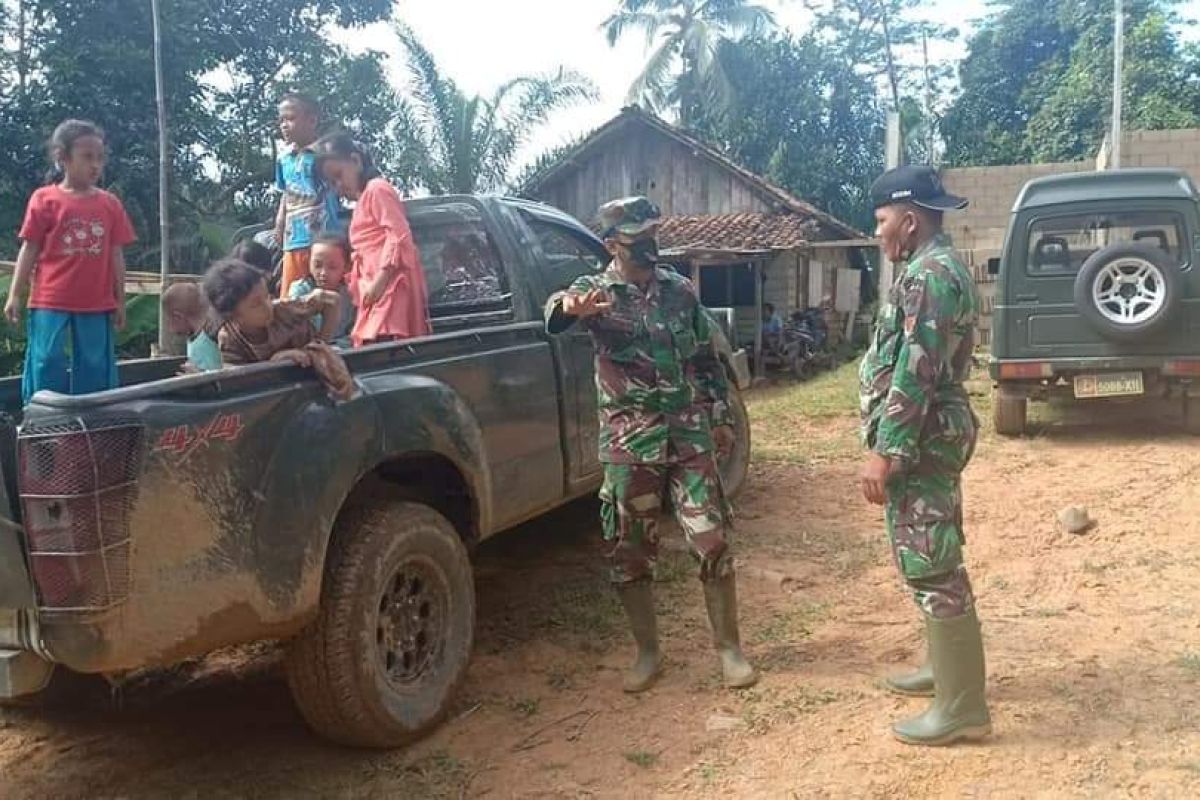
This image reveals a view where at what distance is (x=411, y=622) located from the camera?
341 centimetres

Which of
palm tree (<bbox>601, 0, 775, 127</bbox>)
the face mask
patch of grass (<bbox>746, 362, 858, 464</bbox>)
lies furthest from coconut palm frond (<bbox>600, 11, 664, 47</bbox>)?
the face mask

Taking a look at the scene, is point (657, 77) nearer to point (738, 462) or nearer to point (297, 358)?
point (738, 462)

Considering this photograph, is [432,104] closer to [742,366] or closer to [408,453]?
[742,366]

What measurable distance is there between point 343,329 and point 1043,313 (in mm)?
5162

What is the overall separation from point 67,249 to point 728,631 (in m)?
3.10

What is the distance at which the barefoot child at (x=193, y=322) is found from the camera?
4.03 m

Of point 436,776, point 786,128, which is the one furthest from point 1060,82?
point 436,776

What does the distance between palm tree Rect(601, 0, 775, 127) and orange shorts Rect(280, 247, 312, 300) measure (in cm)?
2290

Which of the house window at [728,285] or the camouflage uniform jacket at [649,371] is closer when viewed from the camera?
the camouflage uniform jacket at [649,371]

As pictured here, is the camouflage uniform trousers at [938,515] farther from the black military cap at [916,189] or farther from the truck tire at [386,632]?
the truck tire at [386,632]

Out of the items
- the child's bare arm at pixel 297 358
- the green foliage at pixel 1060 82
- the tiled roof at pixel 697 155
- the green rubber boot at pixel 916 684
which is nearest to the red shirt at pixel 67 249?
the child's bare arm at pixel 297 358

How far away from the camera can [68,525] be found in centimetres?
243

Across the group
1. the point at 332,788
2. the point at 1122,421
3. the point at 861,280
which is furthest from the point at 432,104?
the point at 332,788

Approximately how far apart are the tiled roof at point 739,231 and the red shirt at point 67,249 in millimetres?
13499
